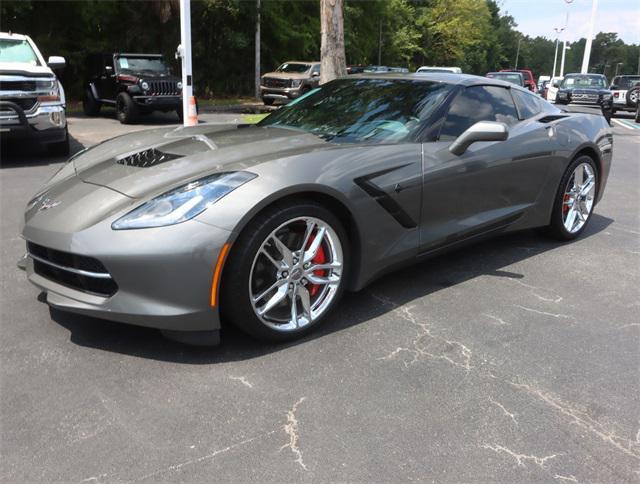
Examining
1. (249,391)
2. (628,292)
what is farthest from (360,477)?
(628,292)

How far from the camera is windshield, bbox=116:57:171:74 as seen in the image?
46.8 ft

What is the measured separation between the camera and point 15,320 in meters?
3.16

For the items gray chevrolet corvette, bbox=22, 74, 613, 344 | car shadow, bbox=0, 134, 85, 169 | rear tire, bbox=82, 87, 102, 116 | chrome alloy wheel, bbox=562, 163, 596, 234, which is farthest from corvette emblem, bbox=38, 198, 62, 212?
rear tire, bbox=82, 87, 102, 116

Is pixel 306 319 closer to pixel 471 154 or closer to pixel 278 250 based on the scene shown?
pixel 278 250

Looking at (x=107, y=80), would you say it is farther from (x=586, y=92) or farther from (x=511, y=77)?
(x=586, y=92)

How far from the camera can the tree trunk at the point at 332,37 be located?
12.7 meters

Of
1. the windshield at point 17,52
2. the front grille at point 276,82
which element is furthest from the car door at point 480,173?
the front grille at point 276,82

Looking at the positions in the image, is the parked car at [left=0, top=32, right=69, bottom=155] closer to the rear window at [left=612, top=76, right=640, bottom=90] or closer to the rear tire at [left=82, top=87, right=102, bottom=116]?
the rear tire at [left=82, top=87, right=102, bottom=116]

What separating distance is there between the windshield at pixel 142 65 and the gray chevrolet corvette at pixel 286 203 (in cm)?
1129

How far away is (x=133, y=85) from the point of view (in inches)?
536

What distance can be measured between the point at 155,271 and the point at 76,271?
0.41 m

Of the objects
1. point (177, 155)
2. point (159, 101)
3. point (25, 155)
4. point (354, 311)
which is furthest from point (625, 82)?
point (177, 155)

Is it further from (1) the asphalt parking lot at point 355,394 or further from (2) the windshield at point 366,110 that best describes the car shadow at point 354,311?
(2) the windshield at point 366,110

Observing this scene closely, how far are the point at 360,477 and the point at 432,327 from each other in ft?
4.44
